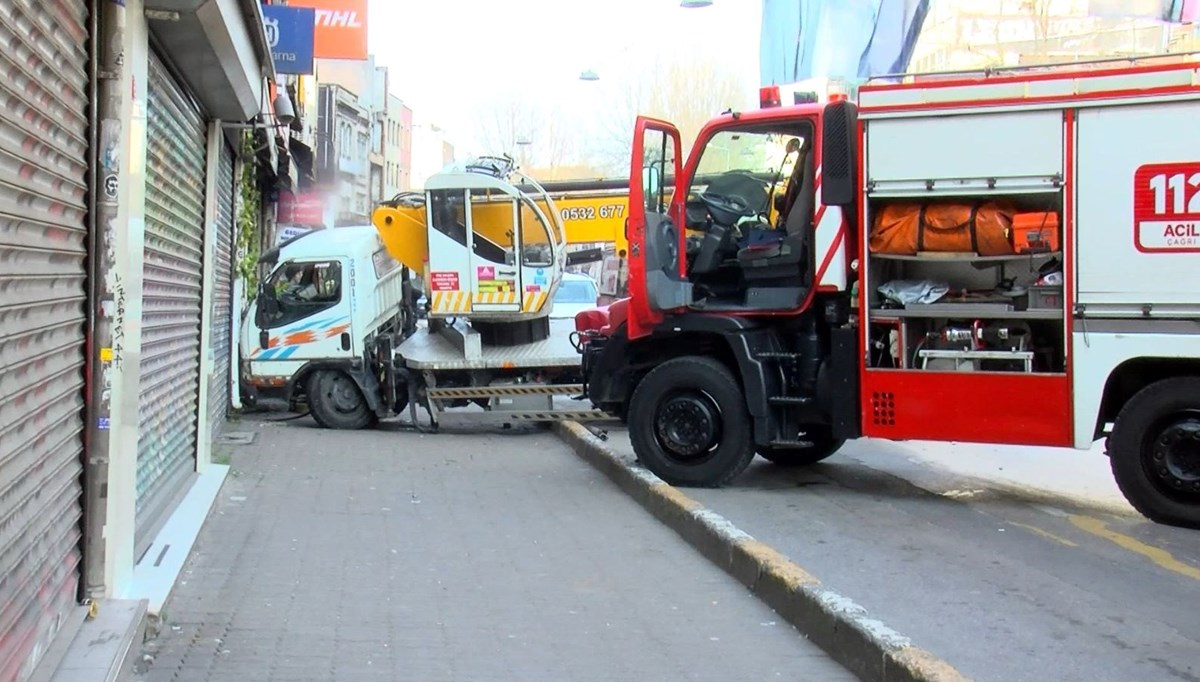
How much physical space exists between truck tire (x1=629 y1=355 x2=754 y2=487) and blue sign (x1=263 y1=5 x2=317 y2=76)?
187 inches

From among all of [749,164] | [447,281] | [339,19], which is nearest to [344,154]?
[339,19]

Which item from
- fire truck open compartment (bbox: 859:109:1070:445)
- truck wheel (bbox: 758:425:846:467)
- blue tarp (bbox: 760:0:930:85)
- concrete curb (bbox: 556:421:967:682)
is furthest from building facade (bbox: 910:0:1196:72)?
concrete curb (bbox: 556:421:967:682)

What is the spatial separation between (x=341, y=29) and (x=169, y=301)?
8.12 metres

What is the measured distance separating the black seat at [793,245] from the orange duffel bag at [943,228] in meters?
0.72

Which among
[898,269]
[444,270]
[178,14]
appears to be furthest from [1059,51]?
[178,14]

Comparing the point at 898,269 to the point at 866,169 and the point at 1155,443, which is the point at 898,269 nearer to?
the point at 866,169

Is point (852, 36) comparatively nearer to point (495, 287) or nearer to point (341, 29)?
point (495, 287)

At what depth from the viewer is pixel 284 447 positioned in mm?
11930

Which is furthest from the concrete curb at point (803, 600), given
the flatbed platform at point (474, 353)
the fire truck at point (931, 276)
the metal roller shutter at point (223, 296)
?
the metal roller shutter at point (223, 296)

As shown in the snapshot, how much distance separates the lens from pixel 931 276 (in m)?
8.15

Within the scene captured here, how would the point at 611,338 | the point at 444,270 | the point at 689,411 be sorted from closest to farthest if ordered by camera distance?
the point at 689,411 < the point at 611,338 < the point at 444,270

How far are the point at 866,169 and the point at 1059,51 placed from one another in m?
17.5

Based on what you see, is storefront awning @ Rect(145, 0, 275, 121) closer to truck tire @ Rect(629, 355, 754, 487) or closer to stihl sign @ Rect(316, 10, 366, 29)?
truck tire @ Rect(629, 355, 754, 487)

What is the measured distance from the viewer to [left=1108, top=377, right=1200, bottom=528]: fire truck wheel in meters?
7.30
